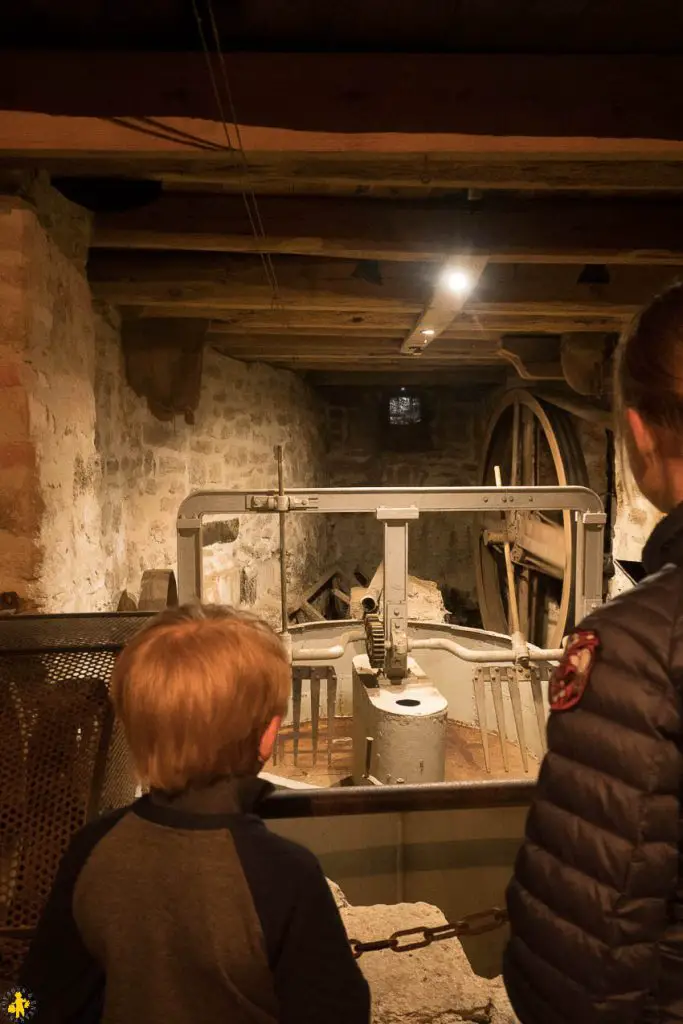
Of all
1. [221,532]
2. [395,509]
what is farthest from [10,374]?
[221,532]

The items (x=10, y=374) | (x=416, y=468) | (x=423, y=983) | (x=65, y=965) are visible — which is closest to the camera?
(x=65, y=965)

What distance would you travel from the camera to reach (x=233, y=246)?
240 cm

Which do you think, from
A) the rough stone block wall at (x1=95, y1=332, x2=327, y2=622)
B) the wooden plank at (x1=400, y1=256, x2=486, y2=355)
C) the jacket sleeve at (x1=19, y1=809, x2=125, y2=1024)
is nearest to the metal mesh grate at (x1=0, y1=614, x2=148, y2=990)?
the jacket sleeve at (x1=19, y1=809, x2=125, y2=1024)

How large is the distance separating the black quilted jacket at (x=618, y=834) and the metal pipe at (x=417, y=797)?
1.22 feet

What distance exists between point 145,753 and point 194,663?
10cm

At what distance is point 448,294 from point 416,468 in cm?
464

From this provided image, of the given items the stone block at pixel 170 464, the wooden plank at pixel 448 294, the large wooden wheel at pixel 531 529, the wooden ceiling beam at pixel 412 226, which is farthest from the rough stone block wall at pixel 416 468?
the wooden ceiling beam at pixel 412 226

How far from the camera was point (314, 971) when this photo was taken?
0.65m

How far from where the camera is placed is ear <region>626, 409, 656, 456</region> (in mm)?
688

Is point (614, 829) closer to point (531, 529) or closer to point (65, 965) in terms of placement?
point (65, 965)

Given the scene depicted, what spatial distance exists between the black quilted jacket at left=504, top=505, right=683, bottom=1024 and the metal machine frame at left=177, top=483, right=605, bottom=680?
1.82m

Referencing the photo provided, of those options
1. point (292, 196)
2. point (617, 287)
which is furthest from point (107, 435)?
point (617, 287)

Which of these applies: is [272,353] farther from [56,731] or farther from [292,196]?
[56,731]

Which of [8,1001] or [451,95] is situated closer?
[8,1001]
